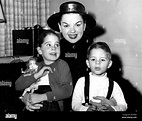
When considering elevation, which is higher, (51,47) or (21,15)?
(21,15)

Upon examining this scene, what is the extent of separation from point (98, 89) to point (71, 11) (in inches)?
12.0

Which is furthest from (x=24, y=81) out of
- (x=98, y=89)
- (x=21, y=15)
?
(x=21, y=15)

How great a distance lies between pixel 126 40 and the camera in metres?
0.99

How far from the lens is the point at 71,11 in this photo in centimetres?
86

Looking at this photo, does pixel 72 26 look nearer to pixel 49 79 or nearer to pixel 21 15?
pixel 49 79

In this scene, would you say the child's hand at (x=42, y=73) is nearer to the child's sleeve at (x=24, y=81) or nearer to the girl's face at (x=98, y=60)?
the child's sleeve at (x=24, y=81)

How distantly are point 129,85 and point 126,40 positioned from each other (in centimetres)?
19

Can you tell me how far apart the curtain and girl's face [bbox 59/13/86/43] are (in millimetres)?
147

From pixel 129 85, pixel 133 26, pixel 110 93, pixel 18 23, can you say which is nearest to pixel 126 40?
pixel 133 26

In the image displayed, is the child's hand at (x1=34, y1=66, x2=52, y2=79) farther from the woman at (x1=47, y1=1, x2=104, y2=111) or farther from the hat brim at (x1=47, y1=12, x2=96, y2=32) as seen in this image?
the hat brim at (x1=47, y1=12, x2=96, y2=32)

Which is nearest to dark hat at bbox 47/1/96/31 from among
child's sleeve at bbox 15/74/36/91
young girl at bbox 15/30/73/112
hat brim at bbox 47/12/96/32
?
hat brim at bbox 47/12/96/32

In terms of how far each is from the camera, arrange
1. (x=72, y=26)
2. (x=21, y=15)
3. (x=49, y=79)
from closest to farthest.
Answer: (x=49, y=79), (x=72, y=26), (x=21, y=15)

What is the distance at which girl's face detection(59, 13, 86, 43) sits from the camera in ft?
2.86

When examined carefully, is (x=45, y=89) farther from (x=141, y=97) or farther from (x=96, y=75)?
(x=141, y=97)
